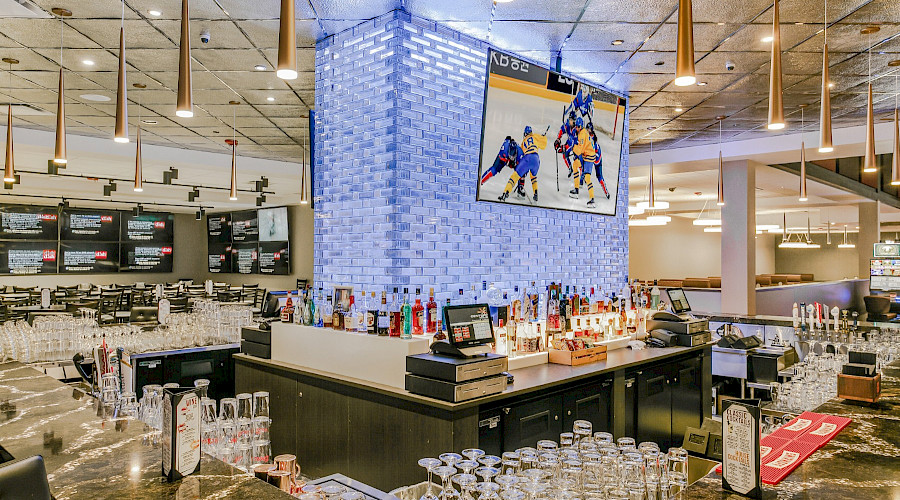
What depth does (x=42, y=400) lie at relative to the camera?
2779 mm

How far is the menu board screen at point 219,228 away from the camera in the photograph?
16.6m

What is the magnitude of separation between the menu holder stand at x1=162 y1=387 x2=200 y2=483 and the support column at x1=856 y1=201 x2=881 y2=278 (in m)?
16.0

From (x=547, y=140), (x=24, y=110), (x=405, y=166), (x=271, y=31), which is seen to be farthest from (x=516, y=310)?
(x=24, y=110)

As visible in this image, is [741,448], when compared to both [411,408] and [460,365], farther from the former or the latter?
[411,408]

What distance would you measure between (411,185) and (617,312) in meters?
2.81

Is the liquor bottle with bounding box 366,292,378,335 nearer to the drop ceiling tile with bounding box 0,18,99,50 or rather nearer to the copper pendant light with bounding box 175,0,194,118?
the copper pendant light with bounding box 175,0,194,118

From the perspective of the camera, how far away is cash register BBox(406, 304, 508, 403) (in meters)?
3.27

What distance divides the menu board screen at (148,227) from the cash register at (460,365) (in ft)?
51.1

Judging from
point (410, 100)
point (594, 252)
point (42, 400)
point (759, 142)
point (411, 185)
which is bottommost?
point (42, 400)

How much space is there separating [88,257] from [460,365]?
15655 millimetres

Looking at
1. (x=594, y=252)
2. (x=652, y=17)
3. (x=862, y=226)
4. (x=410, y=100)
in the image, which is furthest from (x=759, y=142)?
(x=862, y=226)

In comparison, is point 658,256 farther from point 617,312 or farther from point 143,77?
point 143,77

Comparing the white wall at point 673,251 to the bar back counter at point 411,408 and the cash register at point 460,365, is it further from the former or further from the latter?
the cash register at point 460,365

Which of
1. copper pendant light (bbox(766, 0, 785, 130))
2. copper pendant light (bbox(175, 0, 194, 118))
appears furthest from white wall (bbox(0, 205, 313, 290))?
copper pendant light (bbox(766, 0, 785, 130))
